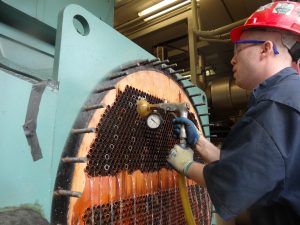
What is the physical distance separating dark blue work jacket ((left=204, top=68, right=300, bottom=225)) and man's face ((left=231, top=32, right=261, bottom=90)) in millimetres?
234

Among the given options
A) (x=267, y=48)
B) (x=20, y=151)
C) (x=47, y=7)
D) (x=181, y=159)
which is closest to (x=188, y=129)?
(x=181, y=159)

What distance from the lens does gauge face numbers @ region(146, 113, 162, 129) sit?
0.91m

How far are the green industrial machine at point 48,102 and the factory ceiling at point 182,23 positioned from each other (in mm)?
1760

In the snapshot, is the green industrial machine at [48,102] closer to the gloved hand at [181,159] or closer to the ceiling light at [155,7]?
the gloved hand at [181,159]

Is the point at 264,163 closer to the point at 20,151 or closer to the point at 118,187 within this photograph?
the point at 118,187

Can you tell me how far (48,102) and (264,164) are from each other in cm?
52

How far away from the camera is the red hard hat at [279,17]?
0.90 meters

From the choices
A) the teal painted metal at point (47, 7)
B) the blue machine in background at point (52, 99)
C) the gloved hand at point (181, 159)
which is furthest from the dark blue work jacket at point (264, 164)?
the teal painted metal at point (47, 7)

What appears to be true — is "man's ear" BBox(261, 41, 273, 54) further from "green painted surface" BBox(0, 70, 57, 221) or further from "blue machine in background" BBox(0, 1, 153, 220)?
"green painted surface" BBox(0, 70, 57, 221)

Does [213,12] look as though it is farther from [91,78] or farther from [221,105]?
[91,78]

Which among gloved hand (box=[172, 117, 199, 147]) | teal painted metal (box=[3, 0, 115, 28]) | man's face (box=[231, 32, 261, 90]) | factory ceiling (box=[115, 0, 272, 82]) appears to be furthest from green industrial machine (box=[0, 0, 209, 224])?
factory ceiling (box=[115, 0, 272, 82])

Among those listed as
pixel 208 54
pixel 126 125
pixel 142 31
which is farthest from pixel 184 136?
pixel 208 54

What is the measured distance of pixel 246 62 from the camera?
95 cm

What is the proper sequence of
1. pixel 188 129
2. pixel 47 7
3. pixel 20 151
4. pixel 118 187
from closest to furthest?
pixel 20 151, pixel 118 187, pixel 188 129, pixel 47 7
